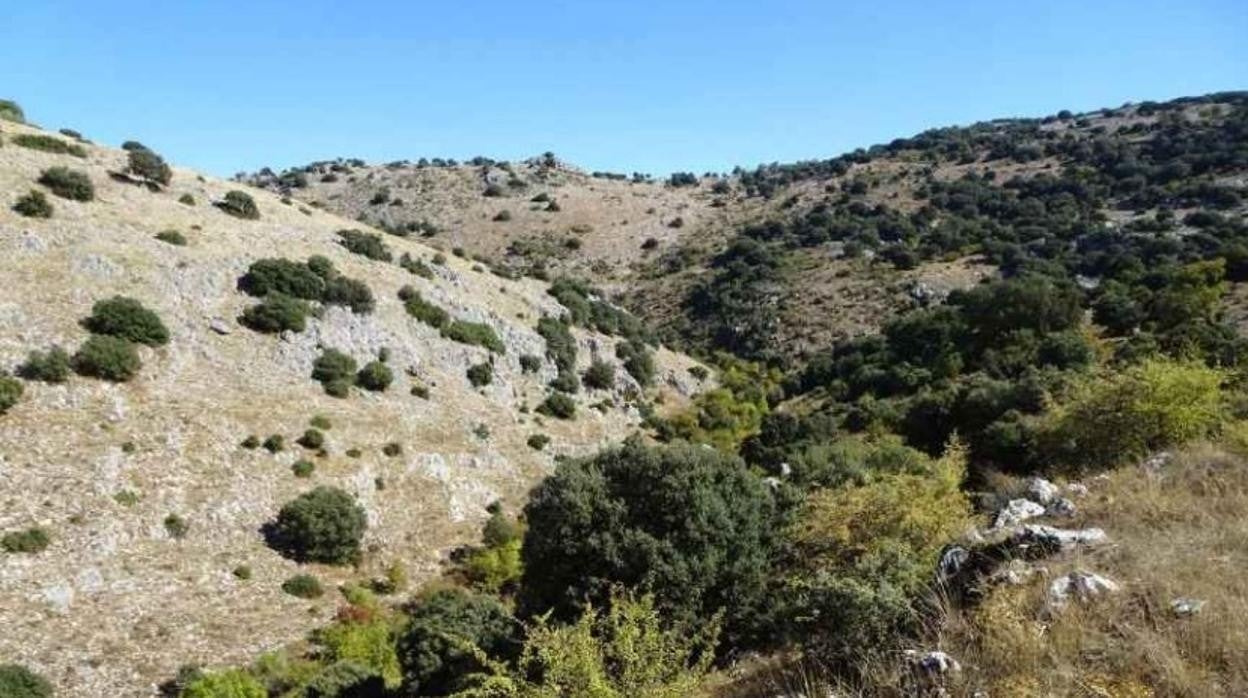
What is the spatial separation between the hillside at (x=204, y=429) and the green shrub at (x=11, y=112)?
5.43 metres

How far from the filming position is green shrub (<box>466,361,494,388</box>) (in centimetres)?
4825

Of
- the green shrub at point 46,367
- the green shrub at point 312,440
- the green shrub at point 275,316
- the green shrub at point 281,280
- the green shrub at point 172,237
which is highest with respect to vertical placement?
the green shrub at point 172,237

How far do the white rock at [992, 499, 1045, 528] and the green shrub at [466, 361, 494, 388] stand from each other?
38.0 m

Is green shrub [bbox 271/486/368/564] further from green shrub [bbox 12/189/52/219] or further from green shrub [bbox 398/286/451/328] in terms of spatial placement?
green shrub [bbox 12/189/52/219]

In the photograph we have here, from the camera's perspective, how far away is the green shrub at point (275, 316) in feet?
136

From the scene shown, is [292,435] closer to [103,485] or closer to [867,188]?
[103,485]

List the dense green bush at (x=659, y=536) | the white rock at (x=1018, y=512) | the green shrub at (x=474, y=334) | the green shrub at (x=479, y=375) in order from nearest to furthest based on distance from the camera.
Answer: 1. the white rock at (x=1018, y=512)
2. the dense green bush at (x=659, y=536)
3. the green shrub at (x=479, y=375)
4. the green shrub at (x=474, y=334)

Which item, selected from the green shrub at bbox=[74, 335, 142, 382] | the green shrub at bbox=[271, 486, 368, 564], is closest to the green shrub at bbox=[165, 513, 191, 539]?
the green shrub at bbox=[271, 486, 368, 564]

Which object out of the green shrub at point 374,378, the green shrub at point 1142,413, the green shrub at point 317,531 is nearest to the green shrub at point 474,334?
the green shrub at point 374,378

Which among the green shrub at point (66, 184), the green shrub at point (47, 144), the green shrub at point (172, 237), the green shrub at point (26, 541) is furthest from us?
the green shrub at point (47, 144)

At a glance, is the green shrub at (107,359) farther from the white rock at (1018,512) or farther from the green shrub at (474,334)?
the white rock at (1018,512)

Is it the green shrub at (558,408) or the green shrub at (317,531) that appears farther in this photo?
the green shrub at (558,408)

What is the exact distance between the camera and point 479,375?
4844cm

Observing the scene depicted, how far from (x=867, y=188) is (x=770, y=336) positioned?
139 feet
